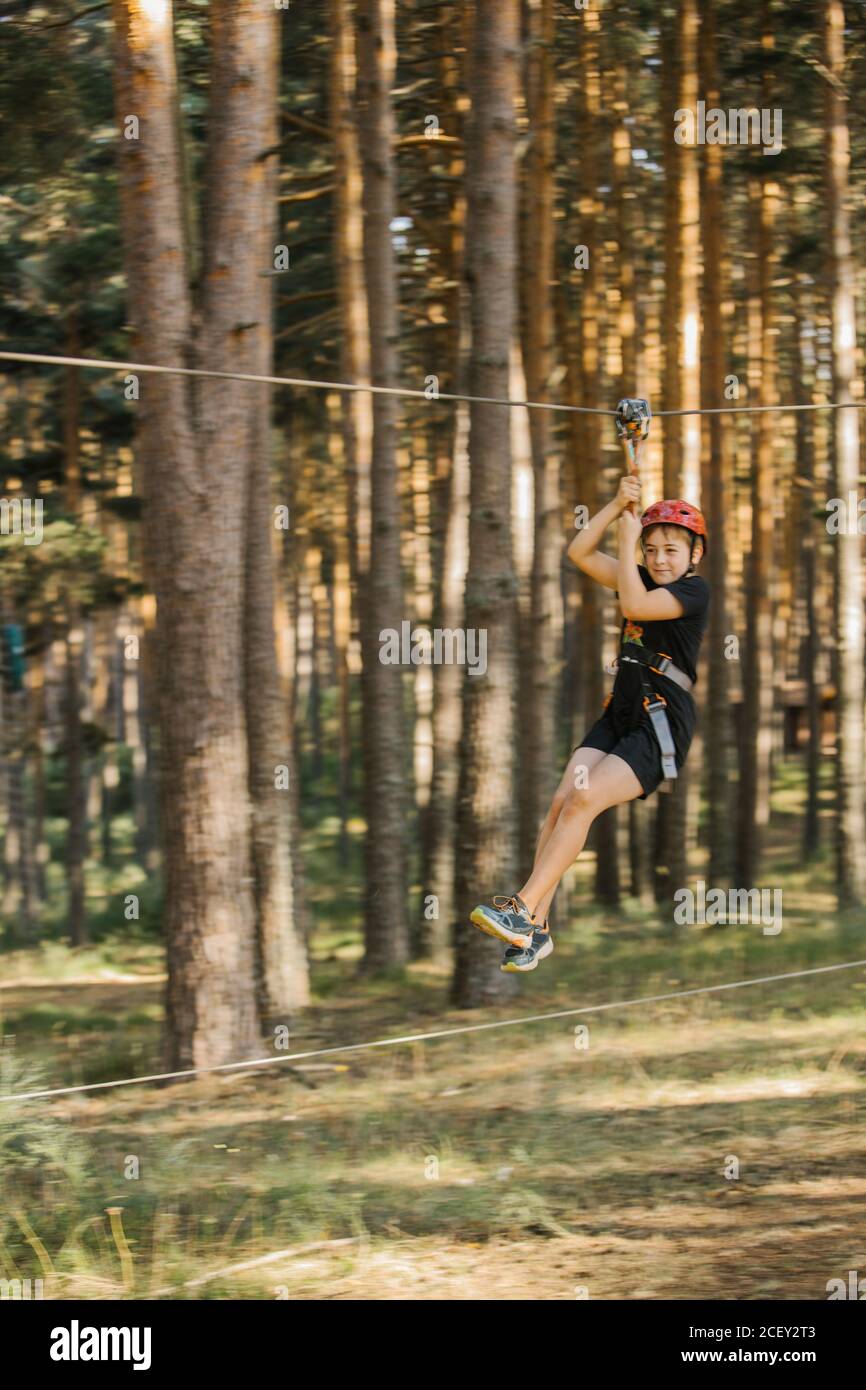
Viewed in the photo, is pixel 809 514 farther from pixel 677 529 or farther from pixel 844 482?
pixel 677 529

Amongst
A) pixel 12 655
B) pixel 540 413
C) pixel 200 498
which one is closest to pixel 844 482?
pixel 540 413

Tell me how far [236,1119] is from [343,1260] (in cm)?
249

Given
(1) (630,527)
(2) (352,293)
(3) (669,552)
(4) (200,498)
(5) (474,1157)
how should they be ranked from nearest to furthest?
(1) (630,527) < (3) (669,552) < (5) (474,1157) < (4) (200,498) < (2) (352,293)

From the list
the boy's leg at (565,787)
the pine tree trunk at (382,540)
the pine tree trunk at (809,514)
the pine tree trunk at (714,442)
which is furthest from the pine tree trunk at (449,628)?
the boy's leg at (565,787)

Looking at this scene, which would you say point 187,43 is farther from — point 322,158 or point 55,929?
point 55,929

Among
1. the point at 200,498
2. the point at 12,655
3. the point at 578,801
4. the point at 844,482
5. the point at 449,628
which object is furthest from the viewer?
the point at 12,655

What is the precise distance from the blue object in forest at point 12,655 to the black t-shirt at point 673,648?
1346 cm

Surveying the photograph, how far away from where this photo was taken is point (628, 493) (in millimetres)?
6312

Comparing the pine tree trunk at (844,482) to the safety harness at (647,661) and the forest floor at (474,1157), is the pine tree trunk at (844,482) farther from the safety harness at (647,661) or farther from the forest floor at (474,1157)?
the safety harness at (647,661)

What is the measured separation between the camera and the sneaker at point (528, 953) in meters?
6.46

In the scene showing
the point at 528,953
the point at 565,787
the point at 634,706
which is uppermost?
the point at 634,706

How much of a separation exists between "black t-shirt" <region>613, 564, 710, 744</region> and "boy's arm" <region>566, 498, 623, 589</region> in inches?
5.9

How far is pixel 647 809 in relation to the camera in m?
25.3

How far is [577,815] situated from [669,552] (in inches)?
46.1
